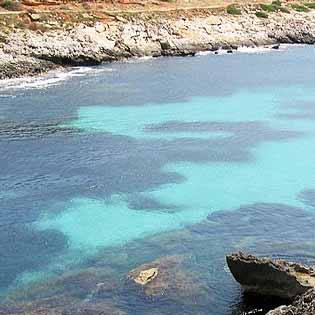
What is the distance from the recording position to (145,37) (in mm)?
70375

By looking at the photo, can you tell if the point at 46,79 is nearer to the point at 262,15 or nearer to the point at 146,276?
the point at 262,15

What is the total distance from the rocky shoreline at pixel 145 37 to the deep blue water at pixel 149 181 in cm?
479

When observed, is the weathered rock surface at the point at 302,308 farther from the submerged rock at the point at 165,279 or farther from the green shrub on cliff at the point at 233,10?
the green shrub on cliff at the point at 233,10

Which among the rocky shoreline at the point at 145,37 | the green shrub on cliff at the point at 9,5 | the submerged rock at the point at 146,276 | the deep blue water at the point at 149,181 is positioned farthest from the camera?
the green shrub on cliff at the point at 9,5

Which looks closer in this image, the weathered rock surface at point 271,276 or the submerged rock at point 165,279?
the weathered rock surface at point 271,276

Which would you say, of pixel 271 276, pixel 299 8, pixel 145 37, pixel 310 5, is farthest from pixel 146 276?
pixel 310 5

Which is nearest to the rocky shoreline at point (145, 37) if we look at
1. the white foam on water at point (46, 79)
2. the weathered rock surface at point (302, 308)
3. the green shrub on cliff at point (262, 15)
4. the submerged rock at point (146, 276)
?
the green shrub on cliff at point (262, 15)

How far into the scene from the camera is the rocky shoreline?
6012cm

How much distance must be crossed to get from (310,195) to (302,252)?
23.1ft

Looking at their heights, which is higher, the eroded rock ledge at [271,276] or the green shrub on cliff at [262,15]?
the green shrub on cliff at [262,15]

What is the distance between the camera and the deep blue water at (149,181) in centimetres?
2405

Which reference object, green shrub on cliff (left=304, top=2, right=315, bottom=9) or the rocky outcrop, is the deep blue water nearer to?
the rocky outcrop

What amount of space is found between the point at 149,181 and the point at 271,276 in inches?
532

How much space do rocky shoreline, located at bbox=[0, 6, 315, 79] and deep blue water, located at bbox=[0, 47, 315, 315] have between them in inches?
189
